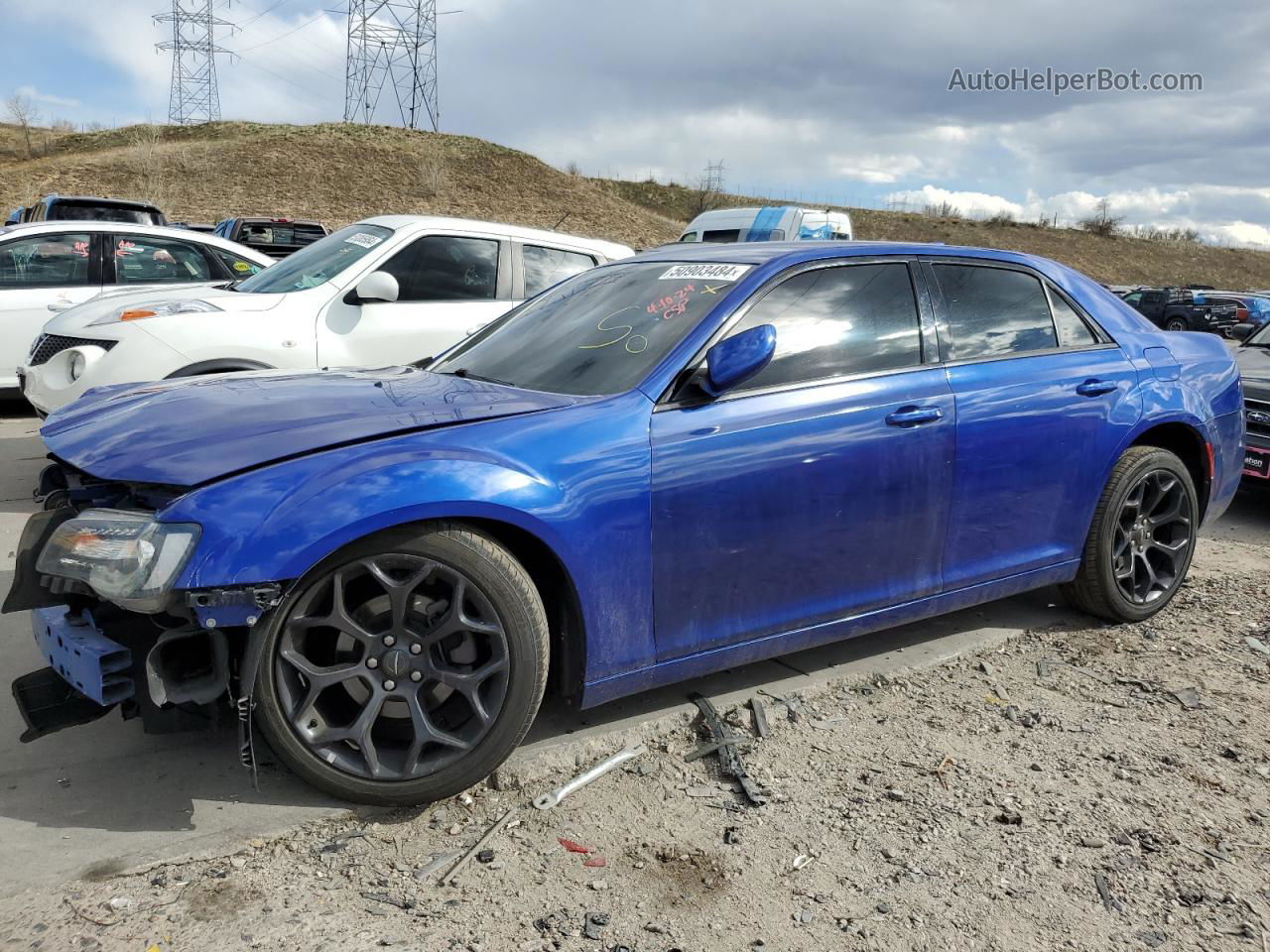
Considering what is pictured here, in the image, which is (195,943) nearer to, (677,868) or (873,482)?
(677,868)

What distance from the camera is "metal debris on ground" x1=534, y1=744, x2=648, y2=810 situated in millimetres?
2889

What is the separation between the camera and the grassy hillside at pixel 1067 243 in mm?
69062

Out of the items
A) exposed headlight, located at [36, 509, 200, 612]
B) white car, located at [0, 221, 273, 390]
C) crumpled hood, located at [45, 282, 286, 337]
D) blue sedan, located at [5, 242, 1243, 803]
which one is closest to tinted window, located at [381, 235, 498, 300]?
crumpled hood, located at [45, 282, 286, 337]

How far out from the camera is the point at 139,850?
8.52 feet

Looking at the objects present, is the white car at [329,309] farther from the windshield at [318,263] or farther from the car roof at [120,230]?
the car roof at [120,230]

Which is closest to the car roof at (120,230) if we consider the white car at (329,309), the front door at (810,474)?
the white car at (329,309)

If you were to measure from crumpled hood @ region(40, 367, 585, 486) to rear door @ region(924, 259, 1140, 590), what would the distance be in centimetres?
157

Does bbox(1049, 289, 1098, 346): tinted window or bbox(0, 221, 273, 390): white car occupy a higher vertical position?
bbox(0, 221, 273, 390): white car

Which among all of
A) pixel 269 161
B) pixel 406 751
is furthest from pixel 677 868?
pixel 269 161

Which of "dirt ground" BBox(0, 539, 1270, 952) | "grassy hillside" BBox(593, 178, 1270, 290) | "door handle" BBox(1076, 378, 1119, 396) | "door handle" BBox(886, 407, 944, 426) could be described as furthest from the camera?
"grassy hillside" BBox(593, 178, 1270, 290)

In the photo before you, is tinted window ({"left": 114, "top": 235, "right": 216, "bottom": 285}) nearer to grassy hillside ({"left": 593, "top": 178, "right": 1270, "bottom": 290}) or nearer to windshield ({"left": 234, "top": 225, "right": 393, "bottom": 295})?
windshield ({"left": 234, "top": 225, "right": 393, "bottom": 295})

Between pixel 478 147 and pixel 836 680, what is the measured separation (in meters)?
55.7

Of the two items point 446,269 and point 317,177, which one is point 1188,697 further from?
point 317,177

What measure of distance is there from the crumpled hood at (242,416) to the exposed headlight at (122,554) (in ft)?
0.43
